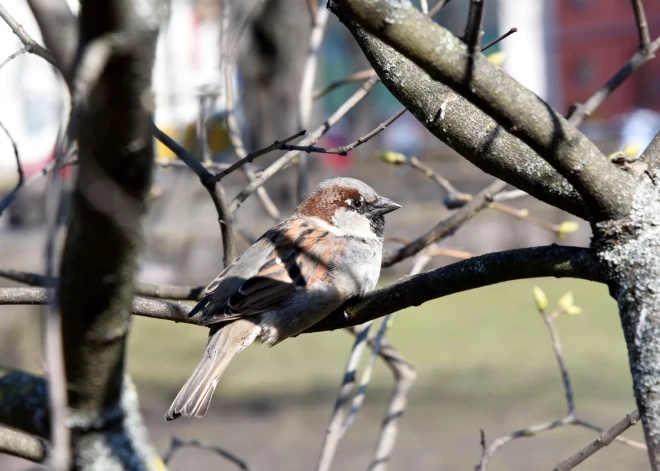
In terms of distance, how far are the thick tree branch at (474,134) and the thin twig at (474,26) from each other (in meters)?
0.42

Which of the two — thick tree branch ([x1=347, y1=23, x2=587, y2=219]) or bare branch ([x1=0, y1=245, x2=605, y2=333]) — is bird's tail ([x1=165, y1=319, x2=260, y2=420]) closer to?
bare branch ([x1=0, y1=245, x2=605, y2=333])

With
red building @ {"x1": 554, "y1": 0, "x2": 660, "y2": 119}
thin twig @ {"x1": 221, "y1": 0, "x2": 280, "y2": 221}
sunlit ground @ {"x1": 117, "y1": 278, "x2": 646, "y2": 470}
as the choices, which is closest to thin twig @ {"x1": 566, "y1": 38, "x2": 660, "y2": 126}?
thin twig @ {"x1": 221, "y1": 0, "x2": 280, "y2": 221}

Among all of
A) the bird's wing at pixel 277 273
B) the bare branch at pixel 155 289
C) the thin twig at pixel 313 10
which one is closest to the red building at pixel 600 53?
the thin twig at pixel 313 10

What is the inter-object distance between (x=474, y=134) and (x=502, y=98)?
0.39 m

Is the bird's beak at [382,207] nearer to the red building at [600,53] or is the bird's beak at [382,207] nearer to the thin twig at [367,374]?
the thin twig at [367,374]

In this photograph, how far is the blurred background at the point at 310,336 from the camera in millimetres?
6406

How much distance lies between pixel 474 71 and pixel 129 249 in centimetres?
61

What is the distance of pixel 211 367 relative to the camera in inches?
104

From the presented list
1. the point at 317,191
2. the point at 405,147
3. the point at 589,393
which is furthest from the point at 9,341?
the point at 405,147

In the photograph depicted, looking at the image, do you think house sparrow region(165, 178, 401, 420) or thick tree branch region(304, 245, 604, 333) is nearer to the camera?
thick tree branch region(304, 245, 604, 333)

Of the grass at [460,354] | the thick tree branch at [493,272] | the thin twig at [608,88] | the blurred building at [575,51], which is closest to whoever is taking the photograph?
the thick tree branch at [493,272]

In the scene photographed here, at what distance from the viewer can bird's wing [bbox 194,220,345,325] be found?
8.99ft

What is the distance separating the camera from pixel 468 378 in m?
8.31

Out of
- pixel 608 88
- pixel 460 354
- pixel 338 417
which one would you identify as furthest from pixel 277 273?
pixel 460 354
